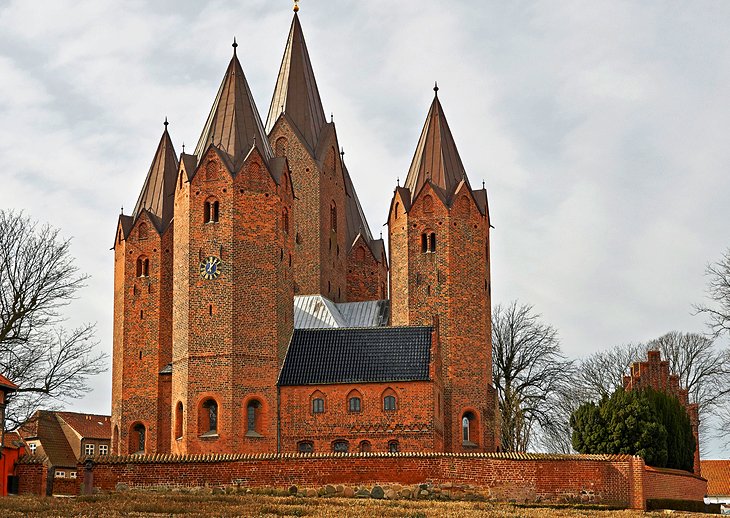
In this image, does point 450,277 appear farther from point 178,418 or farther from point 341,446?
point 178,418

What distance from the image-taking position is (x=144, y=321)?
182 ft

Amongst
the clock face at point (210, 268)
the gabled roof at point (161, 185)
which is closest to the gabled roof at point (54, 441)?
the gabled roof at point (161, 185)

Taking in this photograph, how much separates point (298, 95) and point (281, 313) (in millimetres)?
16768

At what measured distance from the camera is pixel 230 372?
1949 inches

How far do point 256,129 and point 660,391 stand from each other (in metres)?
21.6

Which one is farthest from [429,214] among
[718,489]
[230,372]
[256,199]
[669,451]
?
[718,489]

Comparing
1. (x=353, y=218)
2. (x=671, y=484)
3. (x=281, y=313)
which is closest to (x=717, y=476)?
(x=353, y=218)

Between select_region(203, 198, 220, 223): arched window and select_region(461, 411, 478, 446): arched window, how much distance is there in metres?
14.5

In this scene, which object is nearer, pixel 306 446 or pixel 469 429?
pixel 306 446

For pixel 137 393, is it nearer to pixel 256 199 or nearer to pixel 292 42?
pixel 256 199

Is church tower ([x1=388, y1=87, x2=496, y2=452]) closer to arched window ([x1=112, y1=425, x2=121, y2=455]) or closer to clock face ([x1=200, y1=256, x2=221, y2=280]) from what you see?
clock face ([x1=200, y1=256, x2=221, y2=280])

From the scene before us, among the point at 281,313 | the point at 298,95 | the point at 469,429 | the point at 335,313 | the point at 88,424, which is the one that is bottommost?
the point at 469,429

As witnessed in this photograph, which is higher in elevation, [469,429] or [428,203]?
[428,203]

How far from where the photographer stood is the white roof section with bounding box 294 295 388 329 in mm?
57312
